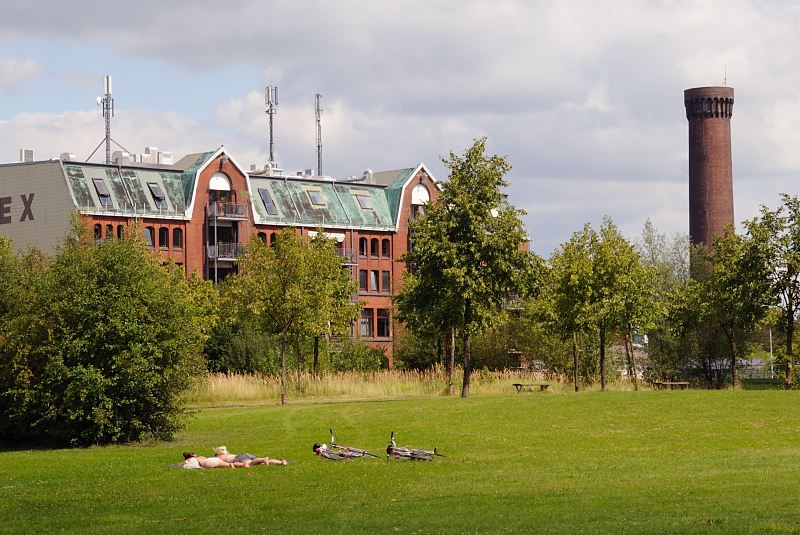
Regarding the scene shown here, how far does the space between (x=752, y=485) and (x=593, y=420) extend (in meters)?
18.0

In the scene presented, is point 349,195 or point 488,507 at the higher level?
point 349,195

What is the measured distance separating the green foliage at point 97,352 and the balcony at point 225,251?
203ft

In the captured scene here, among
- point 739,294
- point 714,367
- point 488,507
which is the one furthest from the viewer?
point 714,367

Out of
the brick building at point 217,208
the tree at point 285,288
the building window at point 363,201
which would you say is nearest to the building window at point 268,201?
the brick building at point 217,208

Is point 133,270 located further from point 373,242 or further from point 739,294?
point 373,242

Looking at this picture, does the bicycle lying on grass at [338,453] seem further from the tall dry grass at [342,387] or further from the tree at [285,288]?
the tall dry grass at [342,387]

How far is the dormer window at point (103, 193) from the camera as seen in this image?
9650cm

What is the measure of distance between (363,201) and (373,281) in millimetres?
6995

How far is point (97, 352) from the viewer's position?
38.2 m

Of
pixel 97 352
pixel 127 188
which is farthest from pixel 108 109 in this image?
pixel 97 352

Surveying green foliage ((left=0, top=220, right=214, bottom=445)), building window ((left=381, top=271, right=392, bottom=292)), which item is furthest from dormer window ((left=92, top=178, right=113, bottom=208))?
green foliage ((left=0, top=220, right=214, bottom=445))

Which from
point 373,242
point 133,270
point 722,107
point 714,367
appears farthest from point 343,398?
point 722,107

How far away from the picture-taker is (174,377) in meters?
39.0

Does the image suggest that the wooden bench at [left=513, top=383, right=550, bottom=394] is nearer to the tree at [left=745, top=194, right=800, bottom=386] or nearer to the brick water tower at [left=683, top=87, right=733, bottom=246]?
the tree at [left=745, top=194, right=800, bottom=386]
